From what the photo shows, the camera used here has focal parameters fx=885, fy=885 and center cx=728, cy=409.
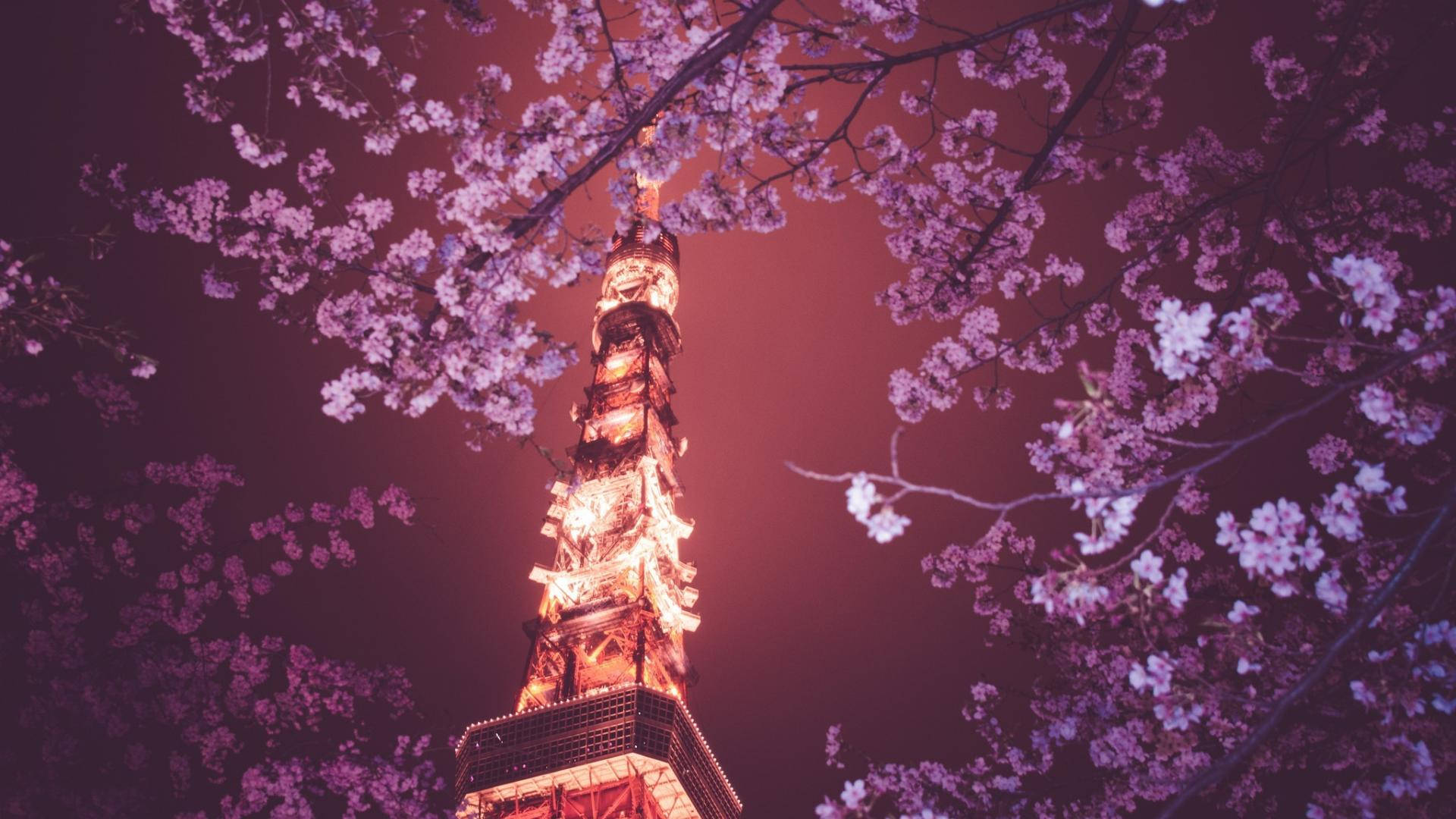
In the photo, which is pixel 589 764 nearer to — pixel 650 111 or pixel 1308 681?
pixel 650 111

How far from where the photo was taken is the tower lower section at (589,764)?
23.2 m

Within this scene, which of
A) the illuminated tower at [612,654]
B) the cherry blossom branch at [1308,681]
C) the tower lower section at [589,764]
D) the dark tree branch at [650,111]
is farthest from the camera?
the illuminated tower at [612,654]

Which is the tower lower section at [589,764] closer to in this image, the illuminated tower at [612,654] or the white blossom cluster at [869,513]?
the illuminated tower at [612,654]

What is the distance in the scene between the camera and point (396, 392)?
595 cm

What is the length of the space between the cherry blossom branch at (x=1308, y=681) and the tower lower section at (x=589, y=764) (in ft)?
69.5

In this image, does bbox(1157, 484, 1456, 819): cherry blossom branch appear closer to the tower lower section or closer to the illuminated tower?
the illuminated tower

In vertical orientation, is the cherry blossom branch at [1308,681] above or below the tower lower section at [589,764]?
below

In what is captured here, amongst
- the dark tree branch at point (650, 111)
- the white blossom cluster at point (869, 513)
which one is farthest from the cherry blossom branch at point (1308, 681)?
the dark tree branch at point (650, 111)

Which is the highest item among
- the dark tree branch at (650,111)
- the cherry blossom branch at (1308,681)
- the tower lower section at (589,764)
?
the tower lower section at (589,764)

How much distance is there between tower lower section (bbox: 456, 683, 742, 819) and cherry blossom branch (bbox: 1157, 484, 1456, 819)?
834 inches

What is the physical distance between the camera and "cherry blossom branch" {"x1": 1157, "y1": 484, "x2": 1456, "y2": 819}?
322 centimetres

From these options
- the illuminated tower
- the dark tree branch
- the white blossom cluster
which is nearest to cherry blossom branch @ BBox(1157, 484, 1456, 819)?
the white blossom cluster

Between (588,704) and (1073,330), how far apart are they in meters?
19.7

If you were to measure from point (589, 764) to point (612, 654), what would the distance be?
5326 mm
